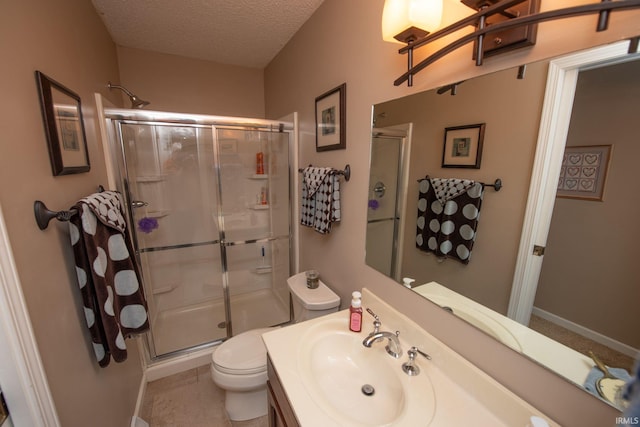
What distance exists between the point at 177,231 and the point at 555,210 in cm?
256

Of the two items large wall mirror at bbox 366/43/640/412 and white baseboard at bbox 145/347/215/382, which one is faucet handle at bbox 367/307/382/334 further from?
white baseboard at bbox 145/347/215/382

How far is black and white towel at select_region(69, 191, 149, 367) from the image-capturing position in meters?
0.91

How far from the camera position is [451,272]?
→ 0.90 m

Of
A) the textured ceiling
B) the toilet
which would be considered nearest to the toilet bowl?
the toilet

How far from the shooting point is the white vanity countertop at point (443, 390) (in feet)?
2.29

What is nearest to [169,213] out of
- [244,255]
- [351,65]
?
[244,255]

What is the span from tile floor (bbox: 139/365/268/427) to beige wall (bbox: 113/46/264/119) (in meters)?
2.26

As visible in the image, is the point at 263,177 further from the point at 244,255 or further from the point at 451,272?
the point at 451,272

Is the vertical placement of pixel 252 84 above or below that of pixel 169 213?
above

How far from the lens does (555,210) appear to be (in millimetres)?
633

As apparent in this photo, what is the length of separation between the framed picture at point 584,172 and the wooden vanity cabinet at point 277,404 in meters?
1.03

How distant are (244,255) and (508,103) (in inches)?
92.5

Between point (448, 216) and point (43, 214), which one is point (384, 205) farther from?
point (43, 214)

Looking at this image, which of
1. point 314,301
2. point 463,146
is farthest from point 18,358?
point 463,146
